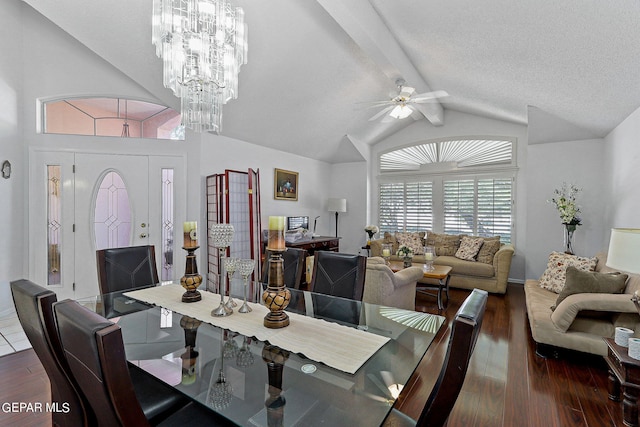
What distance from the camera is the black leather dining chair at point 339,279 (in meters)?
2.10

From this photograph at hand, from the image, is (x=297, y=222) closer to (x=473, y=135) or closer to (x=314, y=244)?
(x=314, y=244)

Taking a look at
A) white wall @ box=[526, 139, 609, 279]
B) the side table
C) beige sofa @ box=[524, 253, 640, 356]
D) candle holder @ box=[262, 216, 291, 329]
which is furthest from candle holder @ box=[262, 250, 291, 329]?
white wall @ box=[526, 139, 609, 279]

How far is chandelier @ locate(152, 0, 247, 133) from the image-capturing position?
2.18 metres

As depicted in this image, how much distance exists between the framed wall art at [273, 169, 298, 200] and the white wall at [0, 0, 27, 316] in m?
3.36

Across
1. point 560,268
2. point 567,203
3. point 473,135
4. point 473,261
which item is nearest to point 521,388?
point 560,268

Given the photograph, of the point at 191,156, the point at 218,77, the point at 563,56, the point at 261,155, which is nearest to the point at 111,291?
the point at 218,77

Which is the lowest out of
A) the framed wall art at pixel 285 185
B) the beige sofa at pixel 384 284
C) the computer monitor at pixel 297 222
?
the beige sofa at pixel 384 284

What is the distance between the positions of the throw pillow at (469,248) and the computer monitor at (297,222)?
289 cm

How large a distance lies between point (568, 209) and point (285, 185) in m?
4.47

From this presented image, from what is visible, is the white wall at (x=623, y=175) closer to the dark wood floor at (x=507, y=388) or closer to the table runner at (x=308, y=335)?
the dark wood floor at (x=507, y=388)

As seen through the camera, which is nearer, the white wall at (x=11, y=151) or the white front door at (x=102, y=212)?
the white wall at (x=11, y=151)

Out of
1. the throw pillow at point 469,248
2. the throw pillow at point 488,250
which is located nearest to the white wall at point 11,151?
the throw pillow at point 469,248

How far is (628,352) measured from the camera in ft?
6.31

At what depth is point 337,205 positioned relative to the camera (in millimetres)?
6566
